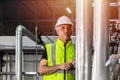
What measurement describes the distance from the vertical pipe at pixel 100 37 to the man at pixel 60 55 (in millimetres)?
1641

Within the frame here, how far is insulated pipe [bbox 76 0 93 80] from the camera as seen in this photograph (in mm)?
1697

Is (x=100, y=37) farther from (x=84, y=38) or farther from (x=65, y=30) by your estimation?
(x=65, y=30)

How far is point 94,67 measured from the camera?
1646mm

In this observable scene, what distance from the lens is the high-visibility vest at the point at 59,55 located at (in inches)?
136

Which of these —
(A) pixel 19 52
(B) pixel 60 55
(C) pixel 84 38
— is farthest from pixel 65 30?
(C) pixel 84 38

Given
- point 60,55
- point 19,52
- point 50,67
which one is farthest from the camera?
point 60,55

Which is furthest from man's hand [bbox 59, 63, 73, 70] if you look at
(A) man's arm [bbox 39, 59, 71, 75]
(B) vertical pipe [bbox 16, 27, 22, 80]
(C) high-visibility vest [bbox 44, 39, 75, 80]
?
(B) vertical pipe [bbox 16, 27, 22, 80]

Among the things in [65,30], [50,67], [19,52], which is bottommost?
[50,67]

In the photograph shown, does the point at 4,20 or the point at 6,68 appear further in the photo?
the point at 4,20

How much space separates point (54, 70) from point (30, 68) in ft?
10.3

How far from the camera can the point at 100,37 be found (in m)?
1.63

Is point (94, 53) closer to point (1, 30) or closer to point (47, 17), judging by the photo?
point (1, 30)

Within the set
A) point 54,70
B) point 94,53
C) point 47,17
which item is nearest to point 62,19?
point 54,70

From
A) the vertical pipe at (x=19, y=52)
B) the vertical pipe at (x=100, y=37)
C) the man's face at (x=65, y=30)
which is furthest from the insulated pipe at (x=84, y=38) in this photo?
the man's face at (x=65, y=30)
